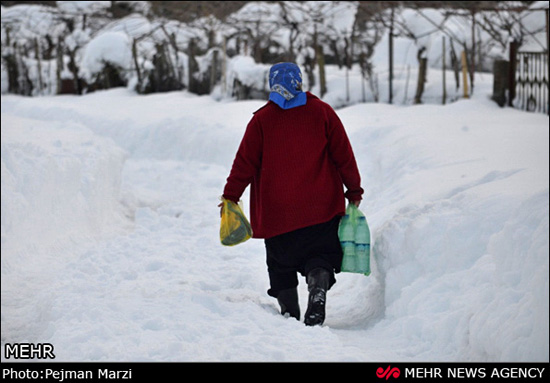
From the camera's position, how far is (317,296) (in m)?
4.61

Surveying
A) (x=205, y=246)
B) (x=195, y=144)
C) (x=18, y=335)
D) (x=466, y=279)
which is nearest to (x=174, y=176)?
(x=195, y=144)

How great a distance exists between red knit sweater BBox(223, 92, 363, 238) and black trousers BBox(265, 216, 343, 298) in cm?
8

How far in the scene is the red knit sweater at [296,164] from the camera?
4.66 meters

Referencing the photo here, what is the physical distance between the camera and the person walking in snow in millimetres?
4656

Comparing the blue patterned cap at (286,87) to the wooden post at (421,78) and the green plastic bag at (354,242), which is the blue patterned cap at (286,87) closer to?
the green plastic bag at (354,242)

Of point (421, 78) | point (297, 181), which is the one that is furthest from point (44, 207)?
point (421, 78)

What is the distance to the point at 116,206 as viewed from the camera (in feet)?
30.5

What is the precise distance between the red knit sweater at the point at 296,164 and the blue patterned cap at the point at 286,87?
5 centimetres

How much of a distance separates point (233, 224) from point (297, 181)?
525mm

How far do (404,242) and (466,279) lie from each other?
0.77m
